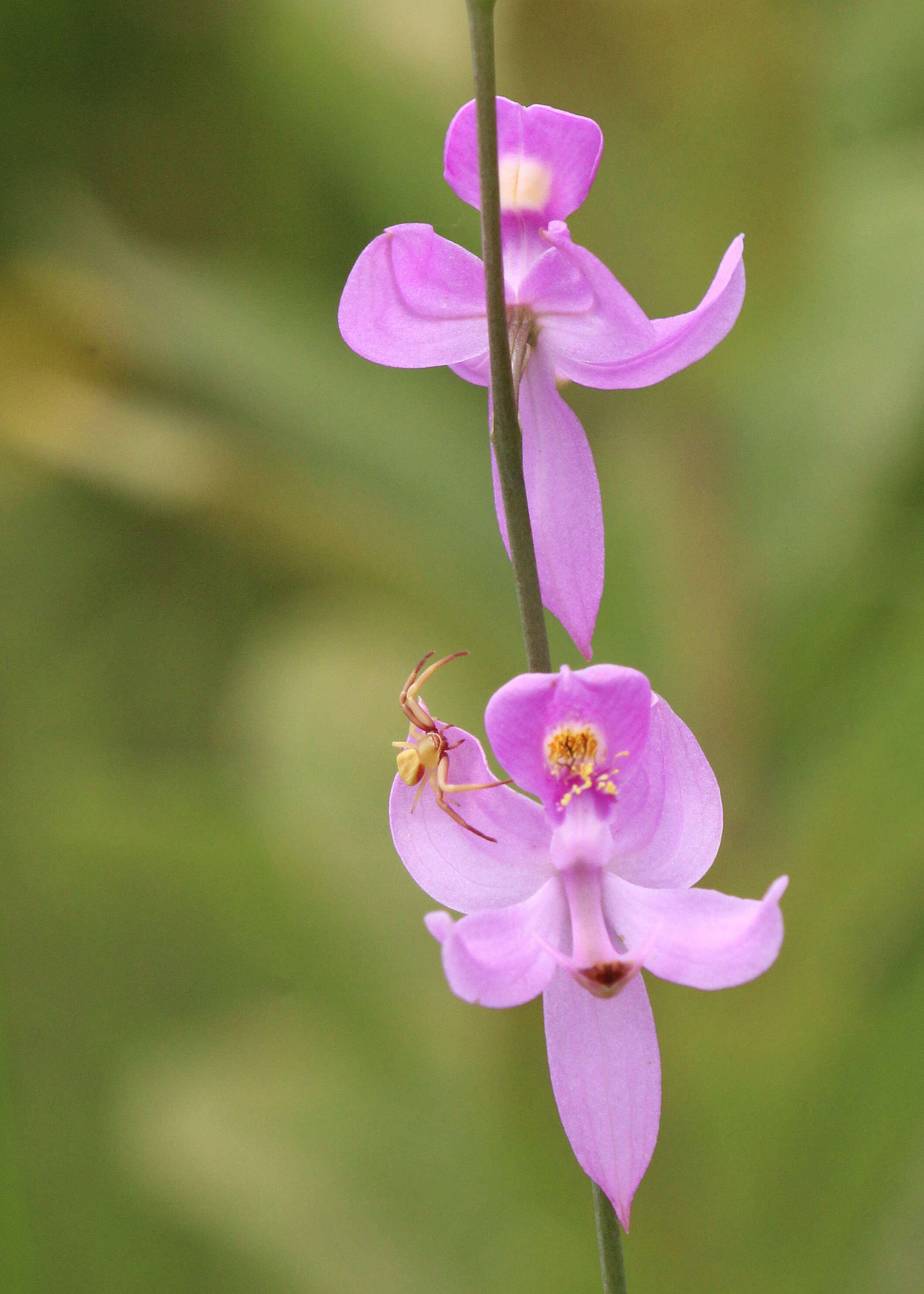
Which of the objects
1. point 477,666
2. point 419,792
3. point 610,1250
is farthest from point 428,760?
point 477,666

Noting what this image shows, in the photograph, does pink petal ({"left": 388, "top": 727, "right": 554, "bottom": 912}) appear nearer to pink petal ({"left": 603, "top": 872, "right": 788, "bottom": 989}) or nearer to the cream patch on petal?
pink petal ({"left": 603, "top": 872, "right": 788, "bottom": 989})

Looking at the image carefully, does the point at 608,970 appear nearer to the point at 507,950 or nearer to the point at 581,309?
the point at 507,950

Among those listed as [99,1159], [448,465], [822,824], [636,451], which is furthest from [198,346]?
[99,1159]

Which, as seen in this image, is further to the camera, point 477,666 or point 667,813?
point 477,666

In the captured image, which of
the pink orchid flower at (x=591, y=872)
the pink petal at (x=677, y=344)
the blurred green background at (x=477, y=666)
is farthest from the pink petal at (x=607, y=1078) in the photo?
the blurred green background at (x=477, y=666)

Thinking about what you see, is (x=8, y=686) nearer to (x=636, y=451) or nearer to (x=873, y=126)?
(x=636, y=451)
